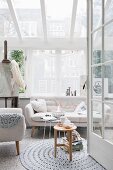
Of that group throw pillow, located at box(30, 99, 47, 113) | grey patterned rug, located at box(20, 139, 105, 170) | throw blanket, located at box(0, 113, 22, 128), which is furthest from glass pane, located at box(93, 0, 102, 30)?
throw pillow, located at box(30, 99, 47, 113)

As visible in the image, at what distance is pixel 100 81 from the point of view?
3.16 meters

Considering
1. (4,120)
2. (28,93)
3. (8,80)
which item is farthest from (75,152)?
(28,93)

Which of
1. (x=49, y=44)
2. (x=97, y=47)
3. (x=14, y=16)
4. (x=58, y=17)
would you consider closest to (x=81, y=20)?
(x=58, y=17)

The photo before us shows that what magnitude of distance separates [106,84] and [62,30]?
314 cm

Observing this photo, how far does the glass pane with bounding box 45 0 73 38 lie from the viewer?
4931 millimetres

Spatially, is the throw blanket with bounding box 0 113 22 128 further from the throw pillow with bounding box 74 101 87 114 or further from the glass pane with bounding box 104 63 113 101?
the throw pillow with bounding box 74 101 87 114

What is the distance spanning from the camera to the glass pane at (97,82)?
317cm

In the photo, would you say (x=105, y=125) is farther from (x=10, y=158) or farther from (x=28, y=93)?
(x=28, y=93)

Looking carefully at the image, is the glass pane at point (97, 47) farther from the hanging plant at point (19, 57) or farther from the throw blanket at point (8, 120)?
the hanging plant at point (19, 57)

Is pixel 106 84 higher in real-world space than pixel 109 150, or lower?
higher

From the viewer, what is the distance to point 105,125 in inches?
117

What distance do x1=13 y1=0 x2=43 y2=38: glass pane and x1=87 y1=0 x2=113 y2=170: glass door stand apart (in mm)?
1841

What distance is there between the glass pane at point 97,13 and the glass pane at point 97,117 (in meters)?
1.12

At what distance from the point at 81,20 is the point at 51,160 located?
3414 mm
